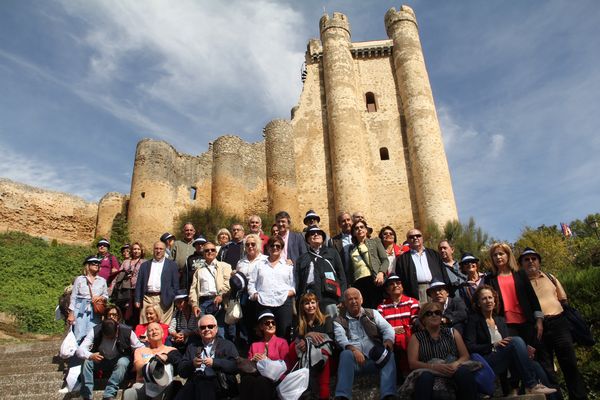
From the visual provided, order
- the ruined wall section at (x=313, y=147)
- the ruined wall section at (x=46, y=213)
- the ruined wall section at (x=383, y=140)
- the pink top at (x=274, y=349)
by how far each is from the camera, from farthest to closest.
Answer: the ruined wall section at (x=313, y=147) < the ruined wall section at (x=383, y=140) < the ruined wall section at (x=46, y=213) < the pink top at (x=274, y=349)

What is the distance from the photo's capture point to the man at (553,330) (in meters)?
5.18

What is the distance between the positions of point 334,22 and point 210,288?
79.4 feet

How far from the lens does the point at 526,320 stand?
210 inches

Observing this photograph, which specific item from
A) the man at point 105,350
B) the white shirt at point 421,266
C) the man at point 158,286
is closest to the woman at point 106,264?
the man at point 158,286

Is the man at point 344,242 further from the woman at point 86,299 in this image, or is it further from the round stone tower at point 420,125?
the round stone tower at point 420,125

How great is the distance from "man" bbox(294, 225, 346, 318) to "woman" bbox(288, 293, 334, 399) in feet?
1.19

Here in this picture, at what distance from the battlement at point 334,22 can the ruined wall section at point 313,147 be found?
44.9 inches

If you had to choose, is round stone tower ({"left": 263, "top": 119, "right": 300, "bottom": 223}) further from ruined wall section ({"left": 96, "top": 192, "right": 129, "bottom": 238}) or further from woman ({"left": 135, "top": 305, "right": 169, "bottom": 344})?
woman ({"left": 135, "top": 305, "right": 169, "bottom": 344})

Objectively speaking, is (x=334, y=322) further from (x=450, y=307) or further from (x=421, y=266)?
(x=421, y=266)

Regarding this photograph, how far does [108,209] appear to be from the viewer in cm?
2392

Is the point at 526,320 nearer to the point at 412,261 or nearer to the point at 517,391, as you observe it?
the point at 517,391

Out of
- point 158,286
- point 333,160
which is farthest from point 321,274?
point 333,160

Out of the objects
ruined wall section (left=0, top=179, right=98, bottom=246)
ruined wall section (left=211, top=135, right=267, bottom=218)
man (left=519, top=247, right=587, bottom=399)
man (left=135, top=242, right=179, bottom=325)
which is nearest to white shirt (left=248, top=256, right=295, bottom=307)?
man (left=135, top=242, right=179, bottom=325)

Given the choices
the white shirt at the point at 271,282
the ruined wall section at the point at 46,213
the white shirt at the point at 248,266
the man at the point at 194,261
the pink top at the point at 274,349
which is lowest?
the pink top at the point at 274,349
